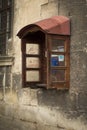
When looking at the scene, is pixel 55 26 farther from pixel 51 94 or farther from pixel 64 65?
pixel 51 94

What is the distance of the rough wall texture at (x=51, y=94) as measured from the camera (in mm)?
7800

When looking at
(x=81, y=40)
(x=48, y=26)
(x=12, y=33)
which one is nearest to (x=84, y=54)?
(x=81, y=40)

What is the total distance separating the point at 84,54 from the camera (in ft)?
25.4

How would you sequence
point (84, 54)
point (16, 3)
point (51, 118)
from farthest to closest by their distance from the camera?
1. point (16, 3)
2. point (51, 118)
3. point (84, 54)

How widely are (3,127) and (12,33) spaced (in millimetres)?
2355

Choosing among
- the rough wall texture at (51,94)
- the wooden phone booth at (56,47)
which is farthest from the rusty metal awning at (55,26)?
the rough wall texture at (51,94)

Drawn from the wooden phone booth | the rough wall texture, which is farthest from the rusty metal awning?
the rough wall texture

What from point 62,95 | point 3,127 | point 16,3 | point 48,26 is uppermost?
→ point 16,3

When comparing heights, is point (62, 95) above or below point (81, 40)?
below

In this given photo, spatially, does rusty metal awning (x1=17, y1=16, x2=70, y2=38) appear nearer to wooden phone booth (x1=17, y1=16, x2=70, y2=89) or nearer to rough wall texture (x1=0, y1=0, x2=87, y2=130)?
wooden phone booth (x1=17, y1=16, x2=70, y2=89)

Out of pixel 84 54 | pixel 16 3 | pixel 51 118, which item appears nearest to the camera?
pixel 84 54

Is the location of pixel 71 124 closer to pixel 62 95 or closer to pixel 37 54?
pixel 62 95

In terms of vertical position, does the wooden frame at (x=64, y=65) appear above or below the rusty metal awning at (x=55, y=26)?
below

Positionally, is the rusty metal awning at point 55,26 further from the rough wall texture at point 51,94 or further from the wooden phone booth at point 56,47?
the rough wall texture at point 51,94
